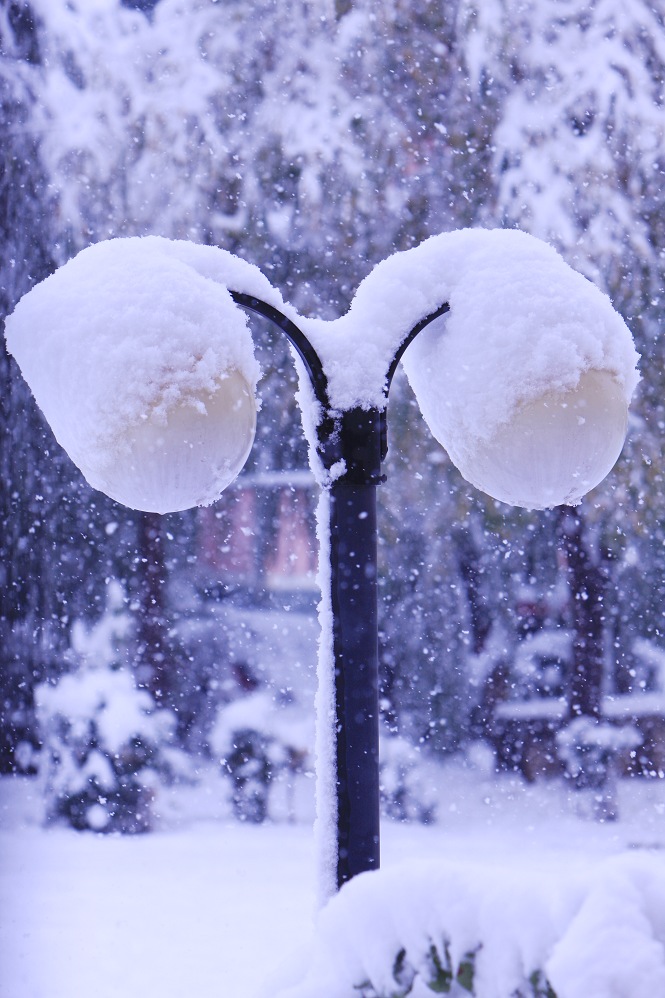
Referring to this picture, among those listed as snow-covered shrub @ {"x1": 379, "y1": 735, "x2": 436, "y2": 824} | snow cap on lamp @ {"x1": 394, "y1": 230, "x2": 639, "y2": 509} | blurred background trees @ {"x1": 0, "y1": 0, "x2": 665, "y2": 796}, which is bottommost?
snow-covered shrub @ {"x1": 379, "y1": 735, "x2": 436, "y2": 824}

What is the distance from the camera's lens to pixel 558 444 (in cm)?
113

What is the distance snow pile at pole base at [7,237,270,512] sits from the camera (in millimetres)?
1023

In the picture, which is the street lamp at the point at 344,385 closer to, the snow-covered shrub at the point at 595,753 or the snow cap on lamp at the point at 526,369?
the snow cap on lamp at the point at 526,369

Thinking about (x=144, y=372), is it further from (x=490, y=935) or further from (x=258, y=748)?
(x=258, y=748)

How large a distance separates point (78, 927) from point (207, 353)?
3.57m

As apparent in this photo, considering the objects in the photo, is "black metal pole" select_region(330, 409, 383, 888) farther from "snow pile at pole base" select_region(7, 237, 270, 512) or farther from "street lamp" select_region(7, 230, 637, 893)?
"snow pile at pole base" select_region(7, 237, 270, 512)

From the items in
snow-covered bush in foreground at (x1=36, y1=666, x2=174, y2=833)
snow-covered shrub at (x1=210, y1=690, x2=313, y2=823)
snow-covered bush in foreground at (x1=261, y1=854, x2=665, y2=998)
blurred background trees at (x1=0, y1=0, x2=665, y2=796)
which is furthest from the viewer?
snow-covered shrub at (x1=210, y1=690, x2=313, y2=823)

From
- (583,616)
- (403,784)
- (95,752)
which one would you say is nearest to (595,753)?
(583,616)

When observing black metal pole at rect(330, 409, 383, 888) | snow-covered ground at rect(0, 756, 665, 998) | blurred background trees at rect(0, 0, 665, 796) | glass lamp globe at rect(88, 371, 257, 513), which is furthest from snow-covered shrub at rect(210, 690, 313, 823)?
glass lamp globe at rect(88, 371, 257, 513)

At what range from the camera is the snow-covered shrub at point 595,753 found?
15.7 feet

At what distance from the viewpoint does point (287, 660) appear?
17.2 feet

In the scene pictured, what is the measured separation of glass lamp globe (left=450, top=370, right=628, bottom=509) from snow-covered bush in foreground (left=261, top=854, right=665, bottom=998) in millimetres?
579

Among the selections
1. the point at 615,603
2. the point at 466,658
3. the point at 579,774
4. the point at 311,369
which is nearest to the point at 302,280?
the point at 466,658

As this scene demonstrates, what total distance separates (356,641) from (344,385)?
0.89 ft
